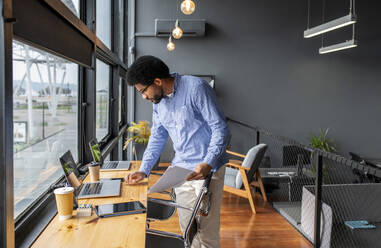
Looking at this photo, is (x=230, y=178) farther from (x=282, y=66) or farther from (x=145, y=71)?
(x=282, y=66)

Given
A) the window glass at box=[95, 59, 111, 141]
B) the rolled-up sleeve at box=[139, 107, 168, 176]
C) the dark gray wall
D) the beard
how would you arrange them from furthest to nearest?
the dark gray wall
the window glass at box=[95, 59, 111, 141]
the rolled-up sleeve at box=[139, 107, 168, 176]
the beard

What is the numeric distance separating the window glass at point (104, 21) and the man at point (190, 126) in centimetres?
215

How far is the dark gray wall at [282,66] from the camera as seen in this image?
22.1 ft

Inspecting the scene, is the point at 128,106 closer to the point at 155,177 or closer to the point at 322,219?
the point at 155,177

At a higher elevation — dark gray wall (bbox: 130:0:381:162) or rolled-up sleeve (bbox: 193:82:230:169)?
dark gray wall (bbox: 130:0:381:162)

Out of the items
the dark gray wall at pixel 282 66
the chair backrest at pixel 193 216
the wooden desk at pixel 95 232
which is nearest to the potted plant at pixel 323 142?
the dark gray wall at pixel 282 66

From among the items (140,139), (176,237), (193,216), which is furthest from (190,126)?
(140,139)

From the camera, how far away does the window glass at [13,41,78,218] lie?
1.57m

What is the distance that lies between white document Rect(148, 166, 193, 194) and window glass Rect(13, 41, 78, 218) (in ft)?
2.15

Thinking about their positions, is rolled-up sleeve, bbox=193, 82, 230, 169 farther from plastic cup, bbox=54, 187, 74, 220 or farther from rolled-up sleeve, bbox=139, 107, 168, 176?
plastic cup, bbox=54, 187, 74, 220

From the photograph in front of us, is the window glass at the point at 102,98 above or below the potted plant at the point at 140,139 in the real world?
above

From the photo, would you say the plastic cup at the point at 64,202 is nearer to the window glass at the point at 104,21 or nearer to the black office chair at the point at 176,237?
the black office chair at the point at 176,237

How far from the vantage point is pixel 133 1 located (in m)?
6.59

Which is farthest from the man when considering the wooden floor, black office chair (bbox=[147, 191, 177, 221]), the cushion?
the cushion
